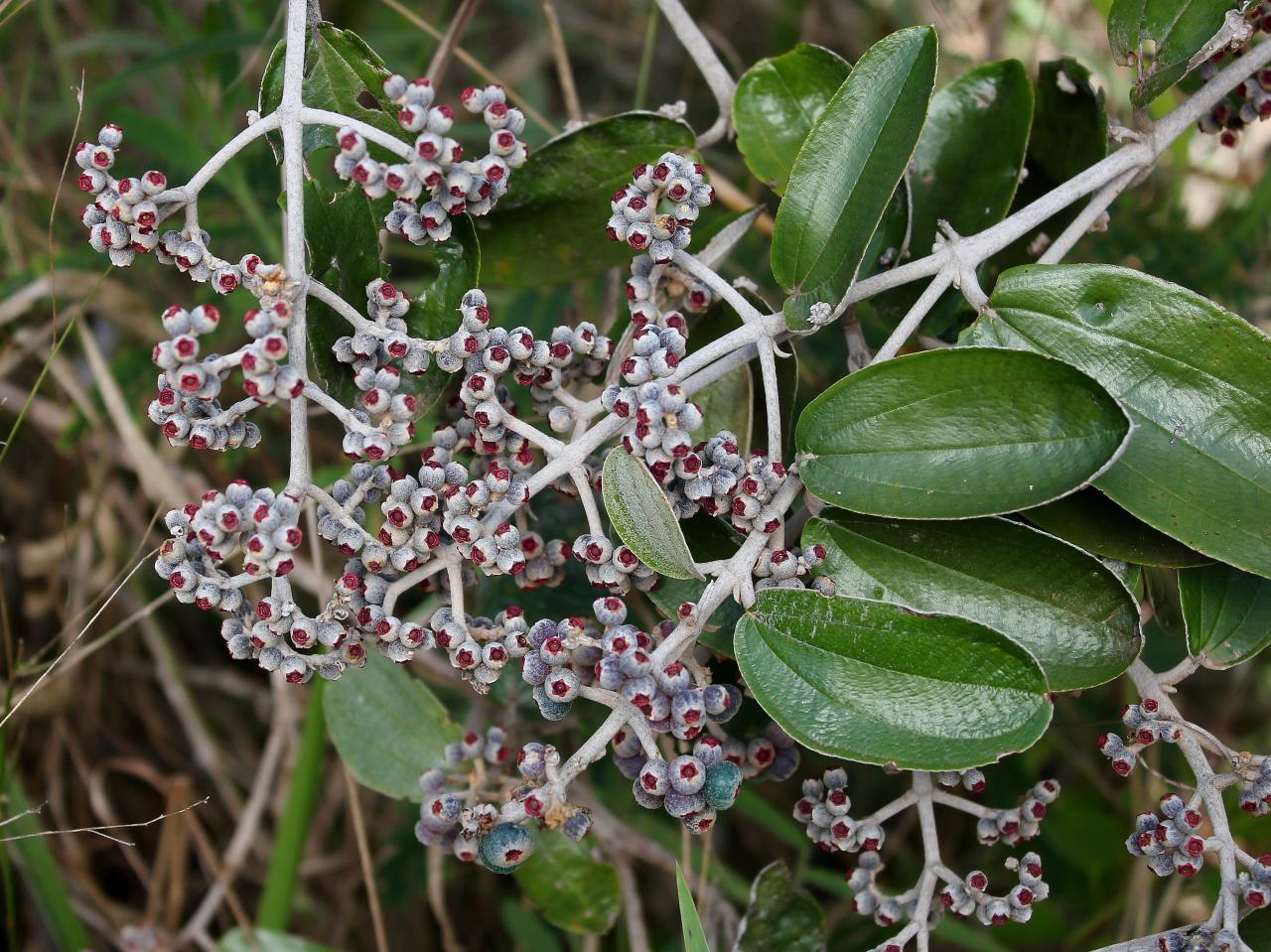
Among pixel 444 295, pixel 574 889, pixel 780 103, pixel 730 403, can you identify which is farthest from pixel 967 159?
pixel 574 889

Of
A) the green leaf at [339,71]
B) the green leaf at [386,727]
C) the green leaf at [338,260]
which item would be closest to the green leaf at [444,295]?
the green leaf at [338,260]

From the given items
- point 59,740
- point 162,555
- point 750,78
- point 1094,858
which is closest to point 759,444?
point 750,78

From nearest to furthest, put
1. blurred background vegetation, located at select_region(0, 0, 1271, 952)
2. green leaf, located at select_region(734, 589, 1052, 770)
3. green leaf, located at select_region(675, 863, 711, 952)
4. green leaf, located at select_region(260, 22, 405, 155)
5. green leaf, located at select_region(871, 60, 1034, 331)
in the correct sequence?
green leaf, located at select_region(734, 589, 1052, 770) < green leaf, located at select_region(675, 863, 711, 952) < green leaf, located at select_region(260, 22, 405, 155) < green leaf, located at select_region(871, 60, 1034, 331) < blurred background vegetation, located at select_region(0, 0, 1271, 952)

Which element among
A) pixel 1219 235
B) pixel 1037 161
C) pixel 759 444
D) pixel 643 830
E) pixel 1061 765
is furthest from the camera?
pixel 1061 765

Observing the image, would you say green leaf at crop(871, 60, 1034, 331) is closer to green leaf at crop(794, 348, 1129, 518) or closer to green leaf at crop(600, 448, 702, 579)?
green leaf at crop(794, 348, 1129, 518)

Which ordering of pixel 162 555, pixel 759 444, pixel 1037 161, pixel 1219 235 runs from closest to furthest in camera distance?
pixel 162 555 → pixel 759 444 → pixel 1037 161 → pixel 1219 235

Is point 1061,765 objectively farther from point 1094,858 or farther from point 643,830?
point 643,830

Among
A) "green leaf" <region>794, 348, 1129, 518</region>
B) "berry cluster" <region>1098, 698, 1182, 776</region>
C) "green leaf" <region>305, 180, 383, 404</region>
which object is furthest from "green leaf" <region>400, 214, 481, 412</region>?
"berry cluster" <region>1098, 698, 1182, 776</region>

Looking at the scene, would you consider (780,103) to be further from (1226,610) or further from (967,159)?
Answer: (1226,610)
